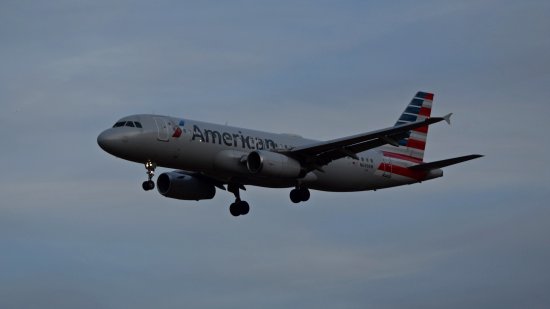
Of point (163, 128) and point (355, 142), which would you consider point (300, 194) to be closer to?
point (355, 142)

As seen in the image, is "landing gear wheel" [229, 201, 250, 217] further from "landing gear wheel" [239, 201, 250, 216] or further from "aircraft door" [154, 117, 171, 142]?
"aircraft door" [154, 117, 171, 142]

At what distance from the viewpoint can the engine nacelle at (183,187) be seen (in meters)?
67.3

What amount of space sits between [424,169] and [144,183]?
17.6 m

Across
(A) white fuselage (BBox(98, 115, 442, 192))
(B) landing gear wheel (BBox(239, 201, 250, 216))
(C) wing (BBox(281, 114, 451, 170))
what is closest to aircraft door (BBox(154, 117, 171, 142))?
(A) white fuselage (BBox(98, 115, 442, 192))

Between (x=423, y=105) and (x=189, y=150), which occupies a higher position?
(x=423, y=105)

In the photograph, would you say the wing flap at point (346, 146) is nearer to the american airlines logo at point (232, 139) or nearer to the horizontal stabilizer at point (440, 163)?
the american airlines logo at point (232, 139)

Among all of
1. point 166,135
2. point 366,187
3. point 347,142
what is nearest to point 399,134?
point 347,142

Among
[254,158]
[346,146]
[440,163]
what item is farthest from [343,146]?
[440,163]

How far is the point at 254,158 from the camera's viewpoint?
62.1 meters

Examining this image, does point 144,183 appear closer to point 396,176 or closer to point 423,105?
point 396,176

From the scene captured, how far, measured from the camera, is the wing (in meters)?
62.1

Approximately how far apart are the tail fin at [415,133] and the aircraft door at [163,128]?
1518cm

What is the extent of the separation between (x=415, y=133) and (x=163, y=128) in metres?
19.0

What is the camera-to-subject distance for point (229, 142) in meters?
62.8
